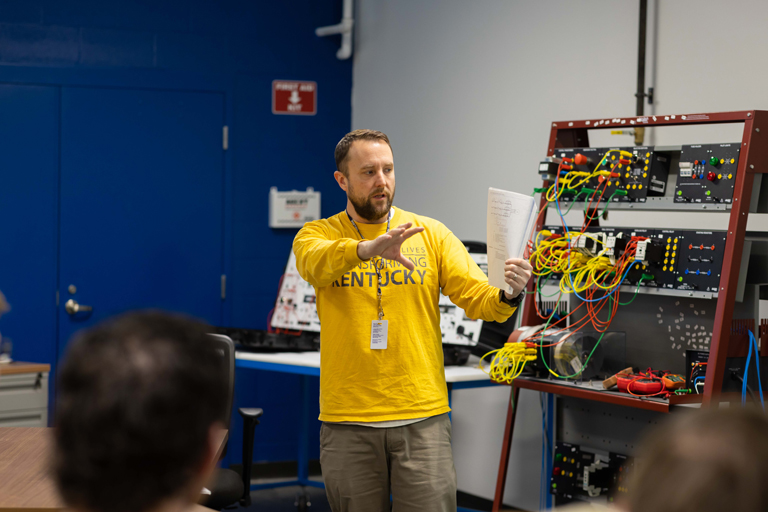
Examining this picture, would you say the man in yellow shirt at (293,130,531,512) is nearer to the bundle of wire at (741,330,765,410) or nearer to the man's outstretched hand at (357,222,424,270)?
the man's outstretched hand at (357,222,424,270)

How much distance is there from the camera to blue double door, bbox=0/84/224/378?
13.7ft

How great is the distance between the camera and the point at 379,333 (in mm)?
2168

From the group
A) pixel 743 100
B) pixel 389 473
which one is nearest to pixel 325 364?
pixel 389 473

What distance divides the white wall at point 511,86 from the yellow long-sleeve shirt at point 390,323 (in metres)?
1.28

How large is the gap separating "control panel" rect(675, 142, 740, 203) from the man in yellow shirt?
2.57 feet

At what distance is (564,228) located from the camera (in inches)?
109

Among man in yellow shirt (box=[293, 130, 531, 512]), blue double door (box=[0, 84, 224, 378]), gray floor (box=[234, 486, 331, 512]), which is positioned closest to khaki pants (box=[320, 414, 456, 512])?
man in yellow shirt (box=[293, 130, 531, 512])

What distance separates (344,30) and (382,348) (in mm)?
3067

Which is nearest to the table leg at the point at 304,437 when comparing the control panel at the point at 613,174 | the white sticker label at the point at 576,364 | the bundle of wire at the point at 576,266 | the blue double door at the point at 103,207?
the blue double door at the point at 103,207

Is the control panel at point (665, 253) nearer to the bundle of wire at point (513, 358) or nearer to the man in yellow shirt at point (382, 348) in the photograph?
the bundle of wire at point (513, 358)

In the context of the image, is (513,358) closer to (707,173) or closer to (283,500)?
(707,173)

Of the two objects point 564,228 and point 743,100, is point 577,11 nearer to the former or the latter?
point 743,100

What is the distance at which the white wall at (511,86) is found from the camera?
2971 millimetres

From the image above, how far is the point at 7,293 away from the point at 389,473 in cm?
286
